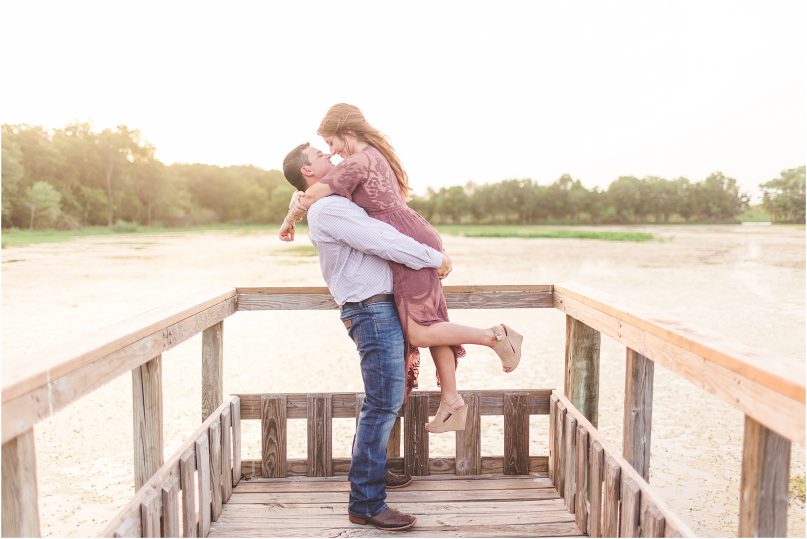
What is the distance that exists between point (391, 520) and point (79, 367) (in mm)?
1370

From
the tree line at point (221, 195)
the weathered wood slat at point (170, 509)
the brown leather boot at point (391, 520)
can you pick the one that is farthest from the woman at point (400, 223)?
the tree line at point (221, 195)

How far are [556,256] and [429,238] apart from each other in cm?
2494

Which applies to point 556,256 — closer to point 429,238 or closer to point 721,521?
point 721,521

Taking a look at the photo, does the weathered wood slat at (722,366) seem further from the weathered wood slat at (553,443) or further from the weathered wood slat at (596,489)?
the weathered wood slat at (553,443)

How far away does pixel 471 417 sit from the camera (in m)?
3.12

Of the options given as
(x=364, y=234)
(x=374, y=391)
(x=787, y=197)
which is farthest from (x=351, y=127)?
(x=787, y=197)

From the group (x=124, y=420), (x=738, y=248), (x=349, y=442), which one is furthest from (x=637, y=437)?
(x=738, y=248)

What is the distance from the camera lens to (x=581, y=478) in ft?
8.48

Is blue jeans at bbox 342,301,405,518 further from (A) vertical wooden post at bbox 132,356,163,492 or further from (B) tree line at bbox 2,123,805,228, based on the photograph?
(B) tree line at bbox 2,123,805,228

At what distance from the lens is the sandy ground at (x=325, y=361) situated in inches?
189

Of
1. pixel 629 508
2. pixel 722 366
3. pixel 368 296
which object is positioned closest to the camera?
pixel 722 366

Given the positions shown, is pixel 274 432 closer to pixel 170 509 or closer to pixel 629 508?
pixel 170 509

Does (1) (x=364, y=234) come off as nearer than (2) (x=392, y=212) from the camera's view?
Yes

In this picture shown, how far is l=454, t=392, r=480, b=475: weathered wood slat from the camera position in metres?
3.10
